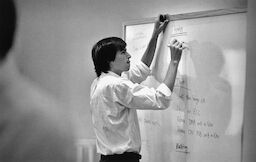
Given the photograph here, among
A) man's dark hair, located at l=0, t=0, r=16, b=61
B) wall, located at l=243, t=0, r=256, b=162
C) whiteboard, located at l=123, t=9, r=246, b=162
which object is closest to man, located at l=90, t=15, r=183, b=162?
whiteboard, located at l=123, t=9, r=246, b=162

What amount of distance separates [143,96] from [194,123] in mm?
354

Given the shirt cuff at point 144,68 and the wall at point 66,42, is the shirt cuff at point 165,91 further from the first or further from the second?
the wall at point 66,42

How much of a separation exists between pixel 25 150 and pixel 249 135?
1.83 meters

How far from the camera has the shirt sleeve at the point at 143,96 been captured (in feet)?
5.45

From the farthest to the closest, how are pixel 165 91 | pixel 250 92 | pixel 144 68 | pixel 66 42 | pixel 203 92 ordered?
pixel 66 42, pixel 144 68, pixel 203 92, pixel 165 91, pixel 250 92

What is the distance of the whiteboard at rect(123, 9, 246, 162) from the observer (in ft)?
5.51

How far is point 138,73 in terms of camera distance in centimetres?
198

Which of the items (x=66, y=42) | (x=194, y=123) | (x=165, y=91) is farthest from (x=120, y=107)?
(x=66, y=42)

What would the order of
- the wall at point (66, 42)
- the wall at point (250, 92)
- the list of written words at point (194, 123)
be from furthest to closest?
the wall at point (66, 42), the list of written words at point (194, 123), the wall at point (250, 92)

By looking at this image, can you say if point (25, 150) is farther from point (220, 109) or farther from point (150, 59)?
point (220, 109)

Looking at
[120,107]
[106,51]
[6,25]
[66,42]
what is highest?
[6,25]

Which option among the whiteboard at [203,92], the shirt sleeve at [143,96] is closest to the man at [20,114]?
the whiteboard at [203,92]

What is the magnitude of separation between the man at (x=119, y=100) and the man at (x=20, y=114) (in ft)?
3.08

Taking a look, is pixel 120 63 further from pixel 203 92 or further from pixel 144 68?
pixel 203 92
